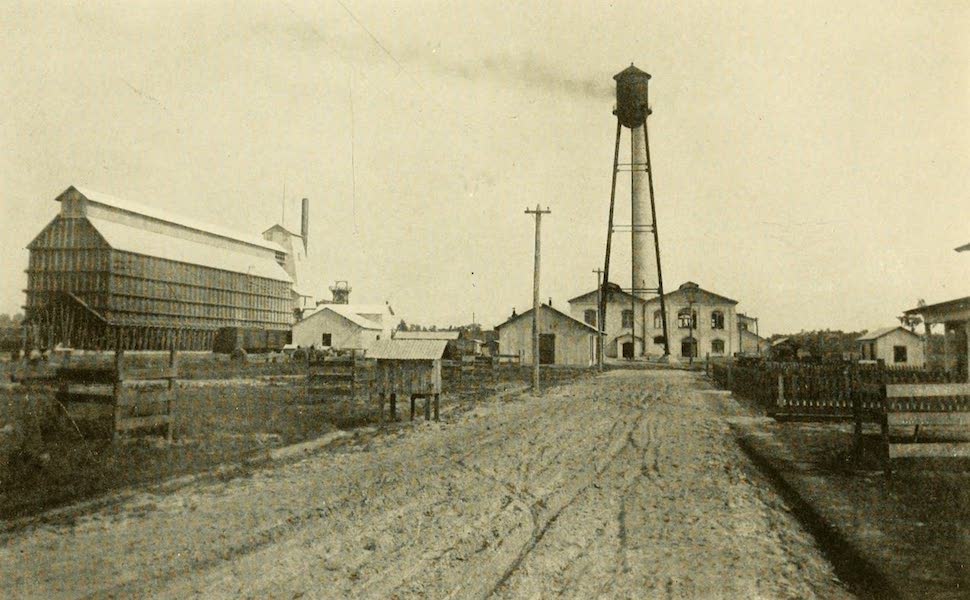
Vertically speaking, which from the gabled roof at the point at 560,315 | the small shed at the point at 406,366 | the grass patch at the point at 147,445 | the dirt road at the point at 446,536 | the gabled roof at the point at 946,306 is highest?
the gabled roof at the point at 560,315

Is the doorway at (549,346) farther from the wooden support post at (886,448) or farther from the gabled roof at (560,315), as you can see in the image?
the wooden support post at (886,448)

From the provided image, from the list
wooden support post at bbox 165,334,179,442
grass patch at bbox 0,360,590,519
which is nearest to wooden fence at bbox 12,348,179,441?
wooden support post at bbox 165,334,179,442

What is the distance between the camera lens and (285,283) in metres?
55.9

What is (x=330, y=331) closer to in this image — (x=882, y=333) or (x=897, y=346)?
(x=882, y=333)

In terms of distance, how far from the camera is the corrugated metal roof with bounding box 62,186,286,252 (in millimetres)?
28197

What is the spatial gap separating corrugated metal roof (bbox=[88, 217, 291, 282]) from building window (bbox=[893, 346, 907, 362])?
169ft

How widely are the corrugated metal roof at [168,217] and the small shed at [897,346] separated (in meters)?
52.5

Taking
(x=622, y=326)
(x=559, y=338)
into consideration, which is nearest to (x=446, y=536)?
(x=559, y=338)

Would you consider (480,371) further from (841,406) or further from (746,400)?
(841,406)

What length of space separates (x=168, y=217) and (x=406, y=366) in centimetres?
3684

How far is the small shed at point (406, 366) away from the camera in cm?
1291

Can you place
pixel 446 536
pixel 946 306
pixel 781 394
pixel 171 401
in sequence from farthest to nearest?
pixel 946 306, pixel 781 394, pixel 171 401, pixel 446 536

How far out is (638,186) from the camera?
45625 millimetres

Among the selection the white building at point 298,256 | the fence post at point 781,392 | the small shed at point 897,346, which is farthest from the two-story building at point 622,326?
the fence post at point 781,392
